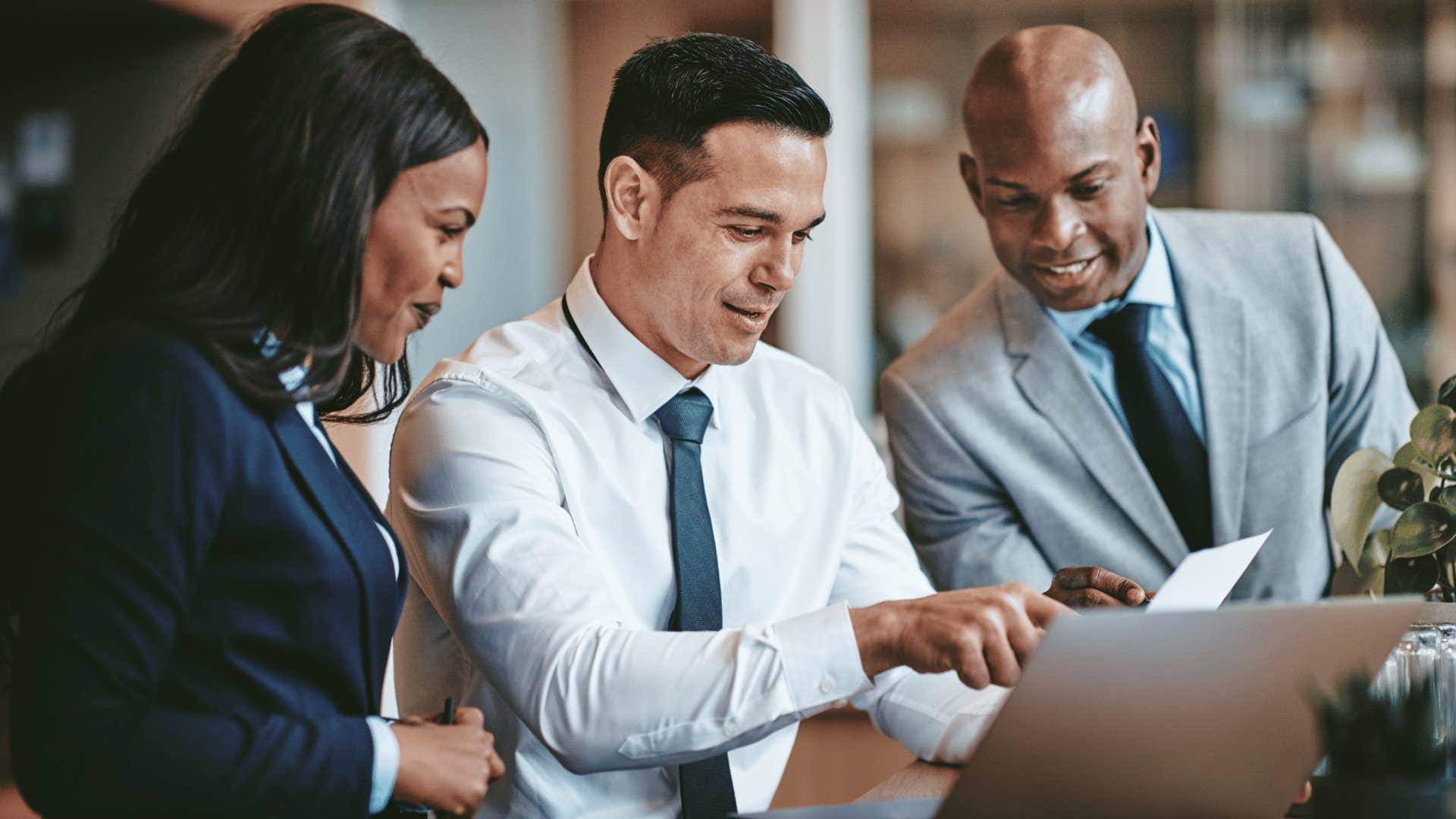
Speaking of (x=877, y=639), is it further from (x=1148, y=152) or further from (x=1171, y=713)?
(x=1148, y=152)

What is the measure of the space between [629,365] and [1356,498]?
805mm

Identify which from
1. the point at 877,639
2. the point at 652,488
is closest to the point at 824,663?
the point at 877,639

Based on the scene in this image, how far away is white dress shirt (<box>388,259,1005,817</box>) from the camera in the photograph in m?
1.10

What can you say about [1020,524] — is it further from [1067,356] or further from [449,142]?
[449,142]

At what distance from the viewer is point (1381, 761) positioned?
28.0 inches

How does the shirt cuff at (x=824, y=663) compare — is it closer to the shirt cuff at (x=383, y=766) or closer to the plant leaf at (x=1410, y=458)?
the shirt cuff at (x=383, y=766)

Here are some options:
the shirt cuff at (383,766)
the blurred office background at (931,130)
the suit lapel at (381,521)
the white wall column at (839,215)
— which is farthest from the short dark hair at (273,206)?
the white wall column at (839,215)

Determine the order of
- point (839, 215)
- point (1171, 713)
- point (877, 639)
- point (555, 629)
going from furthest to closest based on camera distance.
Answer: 1. point (839, 215)
2. point (555, 629)
3. point (877, 639)
4. point (1171, 713)

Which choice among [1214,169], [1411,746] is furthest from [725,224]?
[1214,169]

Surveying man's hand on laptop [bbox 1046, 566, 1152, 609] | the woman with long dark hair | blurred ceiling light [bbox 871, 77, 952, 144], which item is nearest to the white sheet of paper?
man's hand on laptop [bbox 1046, 566, 1152, 609]

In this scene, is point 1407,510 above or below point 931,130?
below

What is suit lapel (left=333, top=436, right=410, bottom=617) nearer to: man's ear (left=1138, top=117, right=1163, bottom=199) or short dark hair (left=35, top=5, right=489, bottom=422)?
short dark hair (left=35, top=5, right=489, bottom=422)

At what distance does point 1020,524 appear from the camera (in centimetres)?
187

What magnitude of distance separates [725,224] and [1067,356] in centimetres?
64
